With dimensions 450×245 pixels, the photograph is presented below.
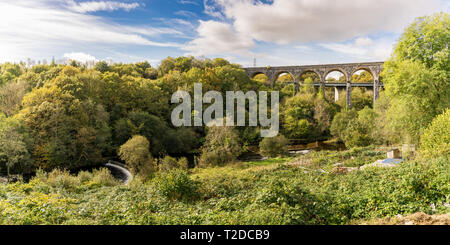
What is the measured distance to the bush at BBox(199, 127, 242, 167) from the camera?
1706 cm

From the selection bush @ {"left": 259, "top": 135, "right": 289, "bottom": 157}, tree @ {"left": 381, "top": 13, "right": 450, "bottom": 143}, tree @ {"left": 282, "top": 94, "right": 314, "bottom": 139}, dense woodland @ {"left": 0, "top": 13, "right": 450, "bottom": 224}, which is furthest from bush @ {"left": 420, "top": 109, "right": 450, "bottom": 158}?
tree @ {"left": 282, "top": 94, "right": 314, "bottom": 139}

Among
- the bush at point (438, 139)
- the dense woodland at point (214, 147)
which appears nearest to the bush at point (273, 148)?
the dense woodland at point (214, 147)

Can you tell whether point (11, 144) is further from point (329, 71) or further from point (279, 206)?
point (329, 71)

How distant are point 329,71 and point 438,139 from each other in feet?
104

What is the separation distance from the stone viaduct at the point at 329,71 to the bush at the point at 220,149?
73.5 ft

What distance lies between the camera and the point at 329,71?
3819 centimetres

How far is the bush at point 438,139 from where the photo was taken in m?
7.90

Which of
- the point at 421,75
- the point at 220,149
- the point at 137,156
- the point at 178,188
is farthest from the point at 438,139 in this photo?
the point at 137,156

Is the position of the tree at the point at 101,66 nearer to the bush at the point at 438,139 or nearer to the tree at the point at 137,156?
the tree at the point at 137,156

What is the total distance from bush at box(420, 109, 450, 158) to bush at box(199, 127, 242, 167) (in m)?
10.7

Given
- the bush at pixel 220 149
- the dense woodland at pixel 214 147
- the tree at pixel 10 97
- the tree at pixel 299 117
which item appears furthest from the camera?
the tree at pixel 299 117

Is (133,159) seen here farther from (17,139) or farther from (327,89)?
(327,89)
